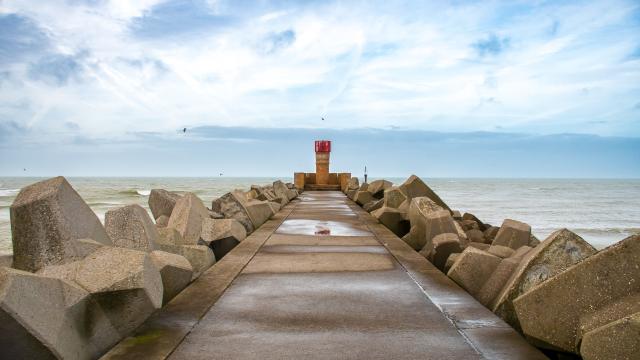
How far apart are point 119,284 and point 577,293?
97.1 inches

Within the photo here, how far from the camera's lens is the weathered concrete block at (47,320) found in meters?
2.24

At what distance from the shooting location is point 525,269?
332cm

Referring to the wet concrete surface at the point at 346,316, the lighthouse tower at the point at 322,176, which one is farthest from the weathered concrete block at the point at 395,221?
the lighthouse tower at the point at 322,176

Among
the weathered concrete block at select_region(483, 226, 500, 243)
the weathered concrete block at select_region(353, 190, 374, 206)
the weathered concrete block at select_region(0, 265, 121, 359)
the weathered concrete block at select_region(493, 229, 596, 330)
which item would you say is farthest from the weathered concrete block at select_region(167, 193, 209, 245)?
the weathered concrete block at select_region(353, 190, 374, 206)

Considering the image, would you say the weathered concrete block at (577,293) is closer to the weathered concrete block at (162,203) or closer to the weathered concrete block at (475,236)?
the weathered concrete block at (162,203)

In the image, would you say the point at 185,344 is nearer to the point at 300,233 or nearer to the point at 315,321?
the point at 315,321

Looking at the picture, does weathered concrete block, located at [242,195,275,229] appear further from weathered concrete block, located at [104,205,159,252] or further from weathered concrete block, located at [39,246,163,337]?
weathered concrete block, located at [39,246,163,337]

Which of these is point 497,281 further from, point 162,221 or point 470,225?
point 470,225

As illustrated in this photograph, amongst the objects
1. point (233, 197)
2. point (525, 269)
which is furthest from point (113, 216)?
point (233, 197)

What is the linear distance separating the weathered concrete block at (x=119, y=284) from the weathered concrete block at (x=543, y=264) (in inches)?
87.3

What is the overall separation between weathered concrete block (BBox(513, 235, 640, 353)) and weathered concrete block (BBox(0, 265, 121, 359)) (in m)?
2.36

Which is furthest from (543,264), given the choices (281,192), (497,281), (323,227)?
(281,192)

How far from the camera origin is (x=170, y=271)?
12.5 ft

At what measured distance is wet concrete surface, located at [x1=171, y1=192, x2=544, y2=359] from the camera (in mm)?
2742
